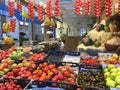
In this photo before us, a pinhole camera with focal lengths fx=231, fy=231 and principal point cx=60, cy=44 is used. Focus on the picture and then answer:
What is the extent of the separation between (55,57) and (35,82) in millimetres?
2793

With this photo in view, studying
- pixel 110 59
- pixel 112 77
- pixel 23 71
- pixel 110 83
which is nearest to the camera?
pixel 110 83

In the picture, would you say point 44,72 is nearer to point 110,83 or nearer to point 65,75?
point 65,75

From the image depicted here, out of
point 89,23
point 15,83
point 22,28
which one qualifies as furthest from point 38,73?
point 89,23

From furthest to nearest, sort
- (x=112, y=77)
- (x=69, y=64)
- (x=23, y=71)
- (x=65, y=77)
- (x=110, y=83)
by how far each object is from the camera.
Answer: (x=69, y=64) → (x=23, y=71) → (x=65, y=77) → (x=112, y=77) → (x=110, y=83)

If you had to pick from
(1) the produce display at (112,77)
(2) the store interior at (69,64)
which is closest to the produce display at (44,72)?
(2) the store interior at (69,64)

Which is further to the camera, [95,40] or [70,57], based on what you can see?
[95,40]

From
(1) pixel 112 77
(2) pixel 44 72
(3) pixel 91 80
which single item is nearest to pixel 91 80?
(3) pixel 91 80

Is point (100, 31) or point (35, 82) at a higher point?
point (100, 31)

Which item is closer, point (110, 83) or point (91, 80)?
point (110, 83)

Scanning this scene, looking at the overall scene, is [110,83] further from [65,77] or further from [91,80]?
[65,77]

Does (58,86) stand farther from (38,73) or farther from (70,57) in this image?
(70,57)

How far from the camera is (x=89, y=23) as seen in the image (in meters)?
24.7

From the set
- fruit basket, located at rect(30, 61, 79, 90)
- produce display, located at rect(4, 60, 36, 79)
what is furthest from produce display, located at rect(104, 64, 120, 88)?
produce display, located at rect(4, 60, 36, 79)

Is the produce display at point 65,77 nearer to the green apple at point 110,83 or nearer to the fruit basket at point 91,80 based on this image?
the fruit basket at point 91,80
